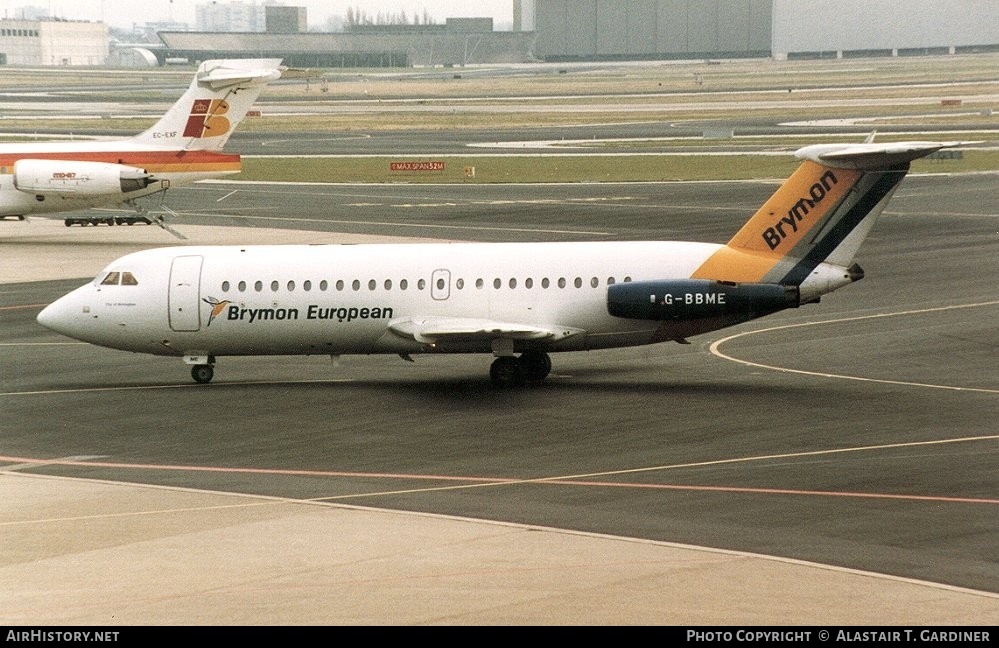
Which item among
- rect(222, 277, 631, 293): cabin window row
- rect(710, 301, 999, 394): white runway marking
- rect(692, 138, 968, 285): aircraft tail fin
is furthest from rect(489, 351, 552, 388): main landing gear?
rect(710, 301, 999, 394): white runway marking

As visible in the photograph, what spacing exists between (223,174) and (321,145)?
60916 millimetres

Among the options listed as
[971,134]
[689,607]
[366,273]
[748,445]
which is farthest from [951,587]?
[971,134]

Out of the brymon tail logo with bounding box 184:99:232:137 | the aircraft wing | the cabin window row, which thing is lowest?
the aircraft wing

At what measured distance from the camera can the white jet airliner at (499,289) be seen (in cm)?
3388

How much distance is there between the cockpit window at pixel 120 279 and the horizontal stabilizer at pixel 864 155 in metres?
16.4

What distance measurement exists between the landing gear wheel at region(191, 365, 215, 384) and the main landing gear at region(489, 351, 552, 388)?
23.4 ft

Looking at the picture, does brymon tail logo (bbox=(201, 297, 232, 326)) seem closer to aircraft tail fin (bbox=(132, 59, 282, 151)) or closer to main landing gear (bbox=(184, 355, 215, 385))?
main landing gear (bbox=(184, 355, 215, 385))

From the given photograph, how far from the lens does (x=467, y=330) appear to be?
111 feet

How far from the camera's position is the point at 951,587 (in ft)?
61.7

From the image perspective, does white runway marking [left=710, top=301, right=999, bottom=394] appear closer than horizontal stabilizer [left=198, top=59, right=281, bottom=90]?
Yes

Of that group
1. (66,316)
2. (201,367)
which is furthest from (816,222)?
(66,316)

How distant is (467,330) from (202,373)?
7.59 meters

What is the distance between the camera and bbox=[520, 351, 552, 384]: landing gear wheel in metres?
35.6
